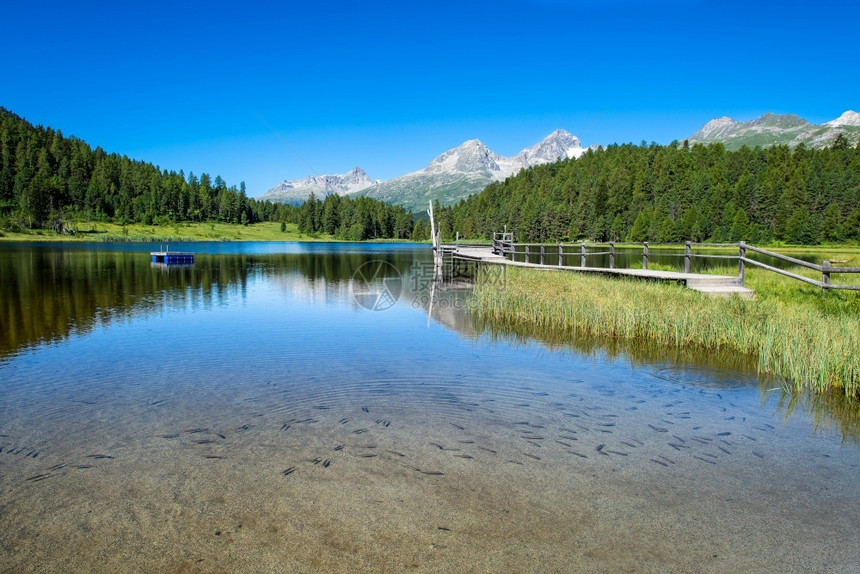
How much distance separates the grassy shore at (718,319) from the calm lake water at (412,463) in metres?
0.99

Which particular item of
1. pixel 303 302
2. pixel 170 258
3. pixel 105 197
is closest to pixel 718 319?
Answer: pixel 303 302

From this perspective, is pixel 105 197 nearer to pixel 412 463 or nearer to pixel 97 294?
A: pixel 97 294

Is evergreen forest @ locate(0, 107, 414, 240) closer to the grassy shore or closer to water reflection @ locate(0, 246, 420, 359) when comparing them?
water reflection @ locate(0, 246, 420, 359)

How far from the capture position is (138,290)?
2877 centimetres

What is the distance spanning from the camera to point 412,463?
6.81 meters

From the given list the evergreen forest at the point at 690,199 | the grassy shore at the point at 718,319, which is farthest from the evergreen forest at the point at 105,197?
the grassy shore at the point at 718,319

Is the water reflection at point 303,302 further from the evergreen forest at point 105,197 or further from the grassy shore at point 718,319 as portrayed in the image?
the evergreen forest at point 105,197

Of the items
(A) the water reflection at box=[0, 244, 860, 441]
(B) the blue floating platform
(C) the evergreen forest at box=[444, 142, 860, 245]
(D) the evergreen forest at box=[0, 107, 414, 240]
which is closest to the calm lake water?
(A) the water reflection at box=[0, 244, 860, 441]

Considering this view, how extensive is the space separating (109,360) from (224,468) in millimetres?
8189

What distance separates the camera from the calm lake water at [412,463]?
491 centimetres

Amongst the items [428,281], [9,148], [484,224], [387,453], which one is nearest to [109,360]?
[387,453]

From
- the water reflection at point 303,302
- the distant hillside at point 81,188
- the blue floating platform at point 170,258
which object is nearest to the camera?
the water reflection at point 303,302

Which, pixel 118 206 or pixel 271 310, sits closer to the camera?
pixel 271 310

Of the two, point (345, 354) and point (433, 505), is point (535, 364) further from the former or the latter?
point (433, 505)
